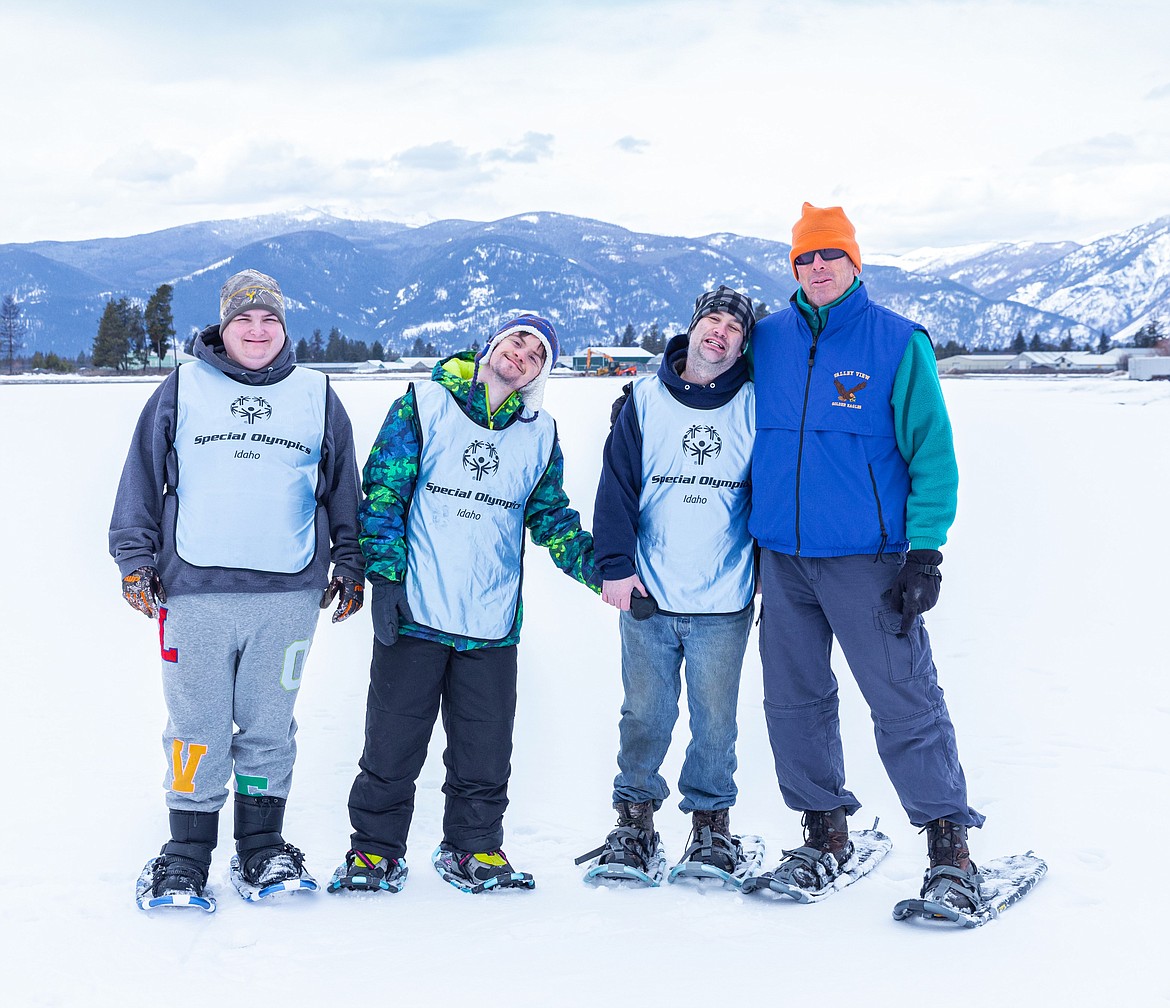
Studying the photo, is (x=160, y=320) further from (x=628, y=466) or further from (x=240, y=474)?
(x=628, y=466)

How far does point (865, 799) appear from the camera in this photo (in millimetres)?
3979

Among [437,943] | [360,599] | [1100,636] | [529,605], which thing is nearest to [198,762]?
[360,599]

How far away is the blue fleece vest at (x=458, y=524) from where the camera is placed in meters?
3.25

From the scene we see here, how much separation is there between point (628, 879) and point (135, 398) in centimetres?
2984

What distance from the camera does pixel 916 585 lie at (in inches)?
119

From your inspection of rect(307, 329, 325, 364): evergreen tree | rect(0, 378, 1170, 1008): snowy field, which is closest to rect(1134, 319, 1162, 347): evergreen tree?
rect(307, 329, 325, 364): evergreen tree

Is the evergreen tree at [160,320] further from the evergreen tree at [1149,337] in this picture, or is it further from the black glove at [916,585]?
the evergreen tree at [1149,337]

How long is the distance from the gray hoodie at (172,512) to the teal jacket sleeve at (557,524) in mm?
657

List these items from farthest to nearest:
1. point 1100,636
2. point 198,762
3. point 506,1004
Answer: point 1100,636 → point 198,762 → point 506,1004

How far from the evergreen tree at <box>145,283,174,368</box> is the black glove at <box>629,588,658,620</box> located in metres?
76.8

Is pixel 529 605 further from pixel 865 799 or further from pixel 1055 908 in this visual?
pixel 1055 908

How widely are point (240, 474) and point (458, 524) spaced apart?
2.34ft

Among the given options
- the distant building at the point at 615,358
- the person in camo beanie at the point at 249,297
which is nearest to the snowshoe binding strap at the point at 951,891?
the person in camo beanie at the point at 249,297

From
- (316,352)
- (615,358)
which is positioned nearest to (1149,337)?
(615,358)
